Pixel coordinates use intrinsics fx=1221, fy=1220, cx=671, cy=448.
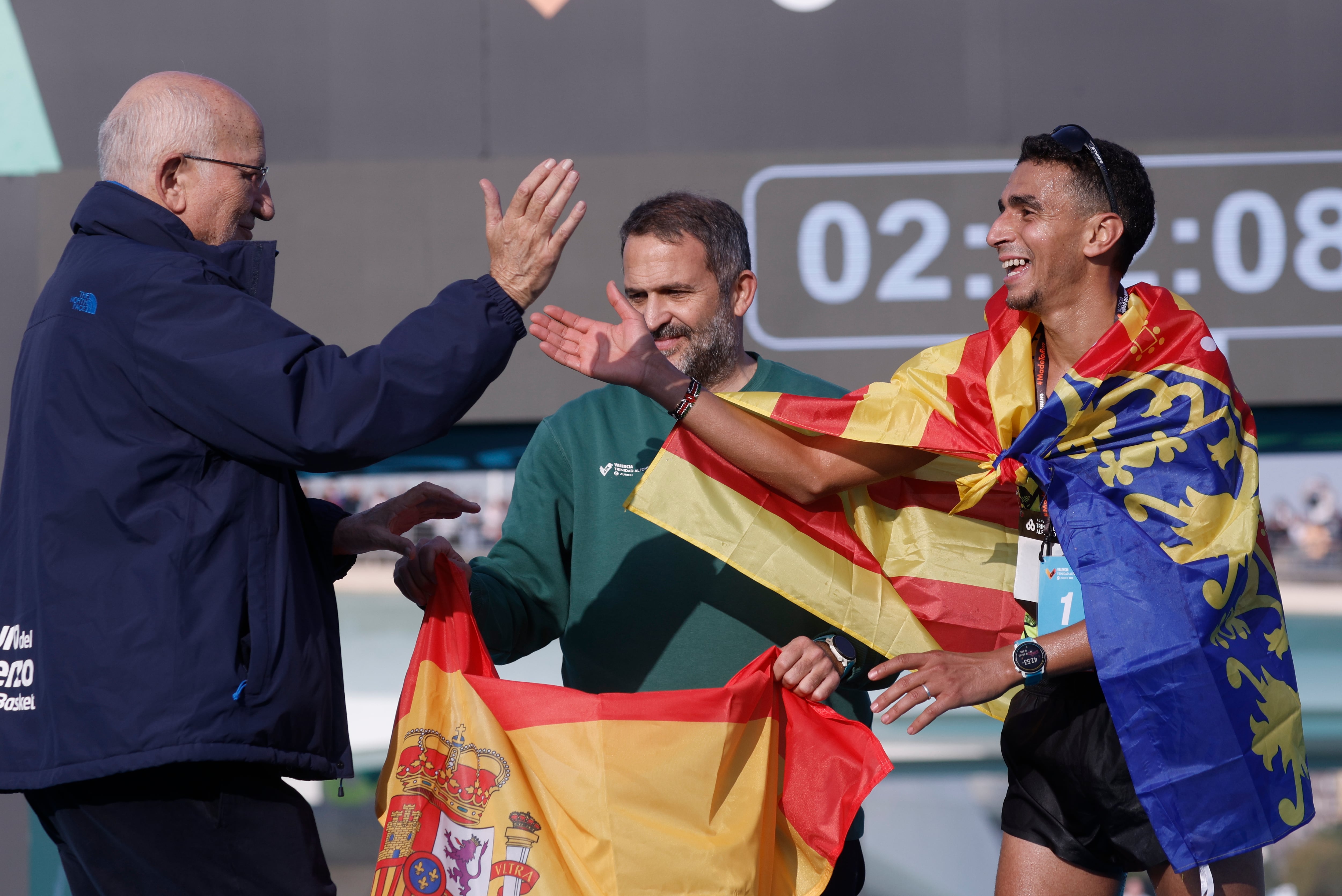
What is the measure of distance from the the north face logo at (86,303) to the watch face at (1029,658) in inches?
60.3

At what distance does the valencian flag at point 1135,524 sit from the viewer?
2.09 m

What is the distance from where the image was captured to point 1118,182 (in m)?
2.27

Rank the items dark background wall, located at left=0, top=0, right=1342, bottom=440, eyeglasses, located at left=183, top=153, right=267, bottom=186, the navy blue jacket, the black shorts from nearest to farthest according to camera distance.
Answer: the navy blue jacket → eyeglasses, located at left=183, top=153, right=267, bottom=186 → the black shorts → dark background wall, located at left=0, top=0, right=1342, bottom=440

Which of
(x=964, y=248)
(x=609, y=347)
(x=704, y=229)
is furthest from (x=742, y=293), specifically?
(x=964, y=248)

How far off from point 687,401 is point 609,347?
0.60 feet

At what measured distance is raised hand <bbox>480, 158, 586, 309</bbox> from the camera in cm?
186

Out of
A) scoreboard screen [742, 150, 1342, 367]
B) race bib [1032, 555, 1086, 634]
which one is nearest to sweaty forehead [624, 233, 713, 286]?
race bib [1032, 555, 1086, 634]

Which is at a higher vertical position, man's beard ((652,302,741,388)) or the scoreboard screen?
the scoreboard screen

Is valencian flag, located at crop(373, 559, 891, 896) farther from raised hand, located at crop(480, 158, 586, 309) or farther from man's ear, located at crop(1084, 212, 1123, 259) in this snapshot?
man's ear, located at crop(1084, 212, 1123, 259)

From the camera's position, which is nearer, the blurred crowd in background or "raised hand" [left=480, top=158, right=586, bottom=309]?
"raised hand" [left=480, top=158, right=586, bottom=309]

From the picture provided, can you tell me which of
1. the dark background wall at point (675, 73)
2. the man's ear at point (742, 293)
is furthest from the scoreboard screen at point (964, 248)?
the man's ear at point (742, 293)

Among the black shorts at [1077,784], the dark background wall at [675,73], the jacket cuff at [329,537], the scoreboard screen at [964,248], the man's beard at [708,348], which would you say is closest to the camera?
the jacket cuff at [329,537]

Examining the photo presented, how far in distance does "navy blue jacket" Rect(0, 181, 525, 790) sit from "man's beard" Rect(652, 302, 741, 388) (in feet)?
2.63

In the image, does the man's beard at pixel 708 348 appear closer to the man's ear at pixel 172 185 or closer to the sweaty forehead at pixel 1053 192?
the sweaty forehead at pixel 1053 192
